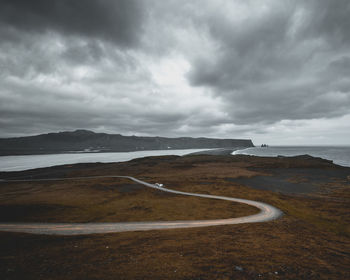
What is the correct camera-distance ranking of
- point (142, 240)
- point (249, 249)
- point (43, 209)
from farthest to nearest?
point (43, 209)
point (142, 240)
point (249, 249)

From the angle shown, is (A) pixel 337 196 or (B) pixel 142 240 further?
(A) pixel 337 196

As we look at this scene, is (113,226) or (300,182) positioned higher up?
(113,226)

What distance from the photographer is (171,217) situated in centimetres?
3153

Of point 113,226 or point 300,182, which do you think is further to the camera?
point 300,182

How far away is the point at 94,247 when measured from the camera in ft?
58.4

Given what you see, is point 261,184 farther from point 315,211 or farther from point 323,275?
point 323,275

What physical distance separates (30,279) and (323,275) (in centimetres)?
1986

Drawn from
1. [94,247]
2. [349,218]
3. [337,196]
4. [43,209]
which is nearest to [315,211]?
[349,218]

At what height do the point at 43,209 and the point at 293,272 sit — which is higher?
the point at 293,272

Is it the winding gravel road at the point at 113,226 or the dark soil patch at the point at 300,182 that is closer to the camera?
the winding gravel road at the point at 113,226

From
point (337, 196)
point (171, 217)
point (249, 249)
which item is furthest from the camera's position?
point (337, 196)

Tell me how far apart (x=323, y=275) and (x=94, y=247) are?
61.7ft

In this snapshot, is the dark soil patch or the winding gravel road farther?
the dark soil patch

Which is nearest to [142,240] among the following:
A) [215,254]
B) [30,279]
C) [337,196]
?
[215,254]
